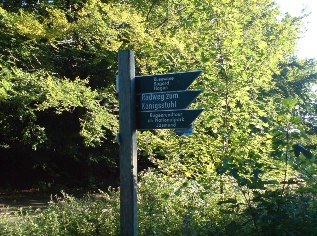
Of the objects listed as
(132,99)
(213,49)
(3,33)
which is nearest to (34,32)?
(3,33)

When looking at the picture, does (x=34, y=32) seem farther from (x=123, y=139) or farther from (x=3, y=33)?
(x=123, y=139)

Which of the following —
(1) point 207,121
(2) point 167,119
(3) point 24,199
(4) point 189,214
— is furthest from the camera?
(3) point 24,199

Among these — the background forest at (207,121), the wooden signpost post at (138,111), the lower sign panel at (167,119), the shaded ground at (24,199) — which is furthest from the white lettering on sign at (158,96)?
the shaded ground at (24,199)

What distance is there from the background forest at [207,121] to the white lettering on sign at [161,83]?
0.92 meters

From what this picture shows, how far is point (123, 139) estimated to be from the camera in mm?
3861

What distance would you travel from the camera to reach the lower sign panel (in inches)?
147

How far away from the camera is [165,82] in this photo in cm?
391

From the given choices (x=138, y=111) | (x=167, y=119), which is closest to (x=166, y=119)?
(x=167, y=119)

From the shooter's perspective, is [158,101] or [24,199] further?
[24,199]

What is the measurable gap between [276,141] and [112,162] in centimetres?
1271

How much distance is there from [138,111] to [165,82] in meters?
0.39

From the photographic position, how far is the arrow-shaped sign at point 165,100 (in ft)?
12.4

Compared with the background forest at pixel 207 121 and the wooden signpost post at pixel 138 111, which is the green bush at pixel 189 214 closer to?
the background forest at pixel 207 121

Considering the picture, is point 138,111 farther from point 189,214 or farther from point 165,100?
point 189,214
